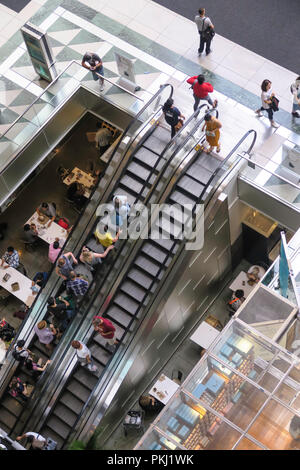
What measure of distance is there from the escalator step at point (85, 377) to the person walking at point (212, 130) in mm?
6156

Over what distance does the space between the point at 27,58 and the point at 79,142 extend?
360 centimetres

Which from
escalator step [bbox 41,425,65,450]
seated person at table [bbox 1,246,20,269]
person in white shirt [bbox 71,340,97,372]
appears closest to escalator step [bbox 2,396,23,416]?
escalator step [bbox 41,425,65,450]

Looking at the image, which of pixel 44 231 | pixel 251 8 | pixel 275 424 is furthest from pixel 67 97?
pixel 275 424

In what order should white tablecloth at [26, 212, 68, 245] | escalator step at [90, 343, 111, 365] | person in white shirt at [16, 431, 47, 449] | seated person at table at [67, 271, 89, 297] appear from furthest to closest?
white tablecloth at [26, 212, 68, 245], escalator step at [90, 343, 111, 365], seated person at table at [67, 271, 89, 297], person in white shirt at [16, 431, 47, 449]

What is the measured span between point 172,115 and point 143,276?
13.0 ft

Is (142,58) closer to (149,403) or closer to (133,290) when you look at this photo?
(133,290)

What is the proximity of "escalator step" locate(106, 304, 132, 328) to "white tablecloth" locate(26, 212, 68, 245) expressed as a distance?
12.5 feet

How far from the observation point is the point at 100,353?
17.1 m

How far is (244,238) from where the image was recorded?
20484mm

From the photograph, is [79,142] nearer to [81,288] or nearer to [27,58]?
[27,58]

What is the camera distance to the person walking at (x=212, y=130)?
16.0 m

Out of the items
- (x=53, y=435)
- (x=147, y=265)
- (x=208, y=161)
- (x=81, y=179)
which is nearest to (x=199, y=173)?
(x=208, y=161)

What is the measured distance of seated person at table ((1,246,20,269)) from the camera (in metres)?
19.9

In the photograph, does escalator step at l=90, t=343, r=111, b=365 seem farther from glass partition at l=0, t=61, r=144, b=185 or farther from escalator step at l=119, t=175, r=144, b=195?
glass partition at l=0, t=61, r=144, b=185
